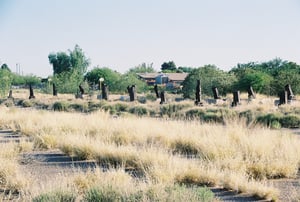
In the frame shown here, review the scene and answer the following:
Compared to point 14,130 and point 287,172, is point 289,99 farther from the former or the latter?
point 287,172

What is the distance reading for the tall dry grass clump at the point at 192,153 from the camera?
8.33 metres

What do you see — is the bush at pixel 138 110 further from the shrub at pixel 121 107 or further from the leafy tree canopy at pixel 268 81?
the leafy tree canopy at pixel 268 81

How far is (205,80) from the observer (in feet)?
163

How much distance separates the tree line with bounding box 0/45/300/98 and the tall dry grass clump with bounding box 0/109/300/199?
113ft

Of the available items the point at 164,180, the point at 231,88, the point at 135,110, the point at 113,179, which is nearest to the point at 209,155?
the point at 164,180

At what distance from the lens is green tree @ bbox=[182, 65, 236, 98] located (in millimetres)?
49000

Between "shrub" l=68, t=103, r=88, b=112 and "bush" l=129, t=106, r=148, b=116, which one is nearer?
"bush" l=129, t=106, r=148, b=116

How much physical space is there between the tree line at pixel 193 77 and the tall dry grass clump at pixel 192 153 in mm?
34550

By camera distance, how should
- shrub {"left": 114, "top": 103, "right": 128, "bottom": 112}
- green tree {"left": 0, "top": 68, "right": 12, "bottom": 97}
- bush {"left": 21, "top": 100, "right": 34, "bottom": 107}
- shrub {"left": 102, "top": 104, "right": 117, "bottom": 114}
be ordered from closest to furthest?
1. shrub {"left": 102, "top": 104, "right": 117, "bottom": 114}
2. shrub {"left": 114, "top": 103, "right": 128, "bottom": 112}
3. bush {"left": 21, "top": 100, "right": 34, "bottom": 107}
4. green tree {"left": 0, "top": 68, "right": 12, "bottom": 97}

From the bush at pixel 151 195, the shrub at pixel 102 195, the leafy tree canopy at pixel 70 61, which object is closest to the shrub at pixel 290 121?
the bush at pixel 151 195

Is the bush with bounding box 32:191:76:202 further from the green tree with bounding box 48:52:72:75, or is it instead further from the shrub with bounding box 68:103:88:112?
the green tree with bounding box 48:52:72:75

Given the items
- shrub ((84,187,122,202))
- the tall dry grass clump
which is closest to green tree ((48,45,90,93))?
the tall dry grass clump

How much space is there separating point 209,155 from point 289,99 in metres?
25.3

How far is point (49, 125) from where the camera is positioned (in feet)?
59.6
